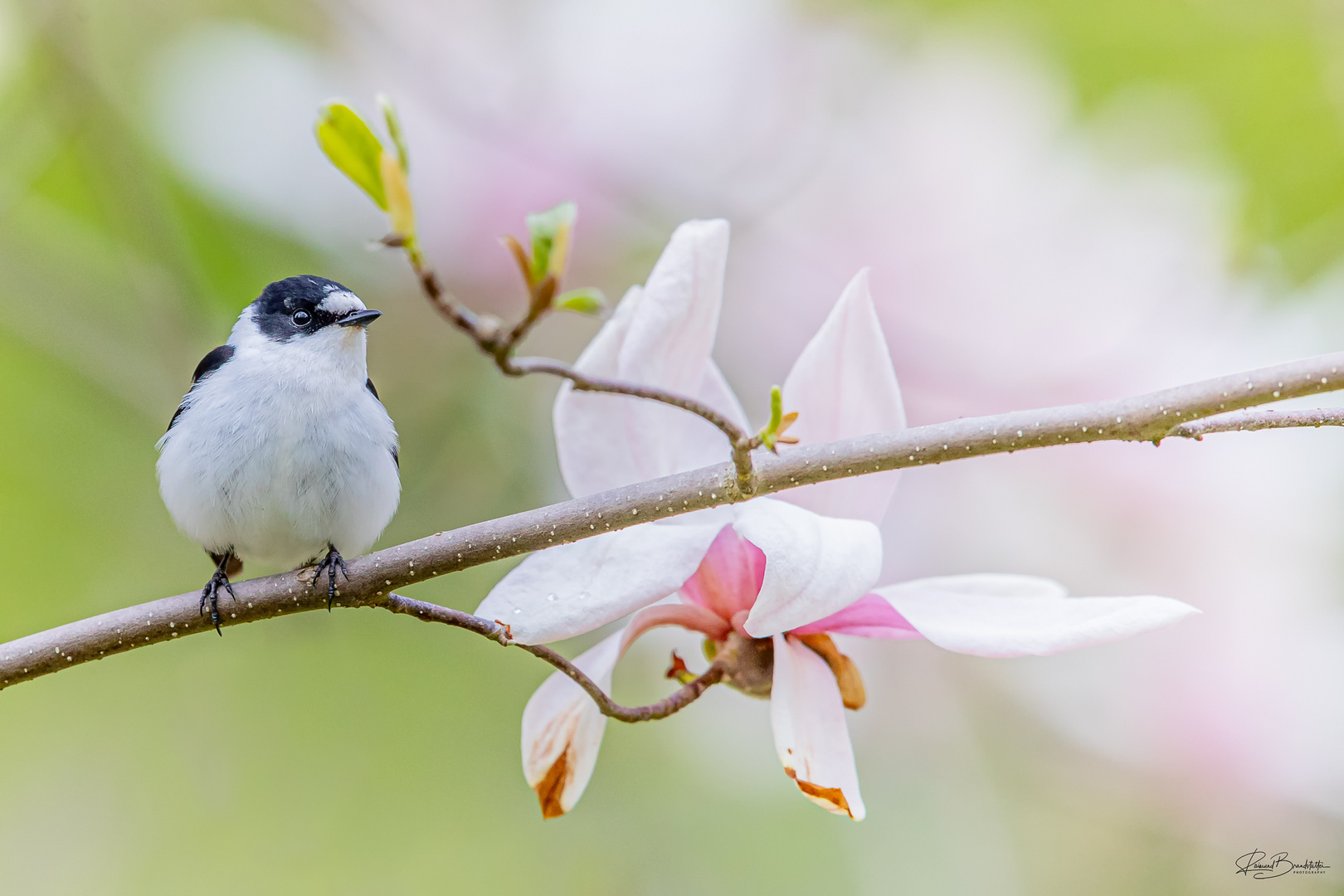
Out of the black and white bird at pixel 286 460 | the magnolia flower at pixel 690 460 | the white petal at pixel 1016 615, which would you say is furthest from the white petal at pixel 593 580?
the black and white bird at pixel 286 460

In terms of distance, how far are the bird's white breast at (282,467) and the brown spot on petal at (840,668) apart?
413 mm

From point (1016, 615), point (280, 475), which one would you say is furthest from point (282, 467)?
point (1016, 615)

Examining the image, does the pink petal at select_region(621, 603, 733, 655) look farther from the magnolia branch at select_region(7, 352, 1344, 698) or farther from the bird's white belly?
the bird's white belly

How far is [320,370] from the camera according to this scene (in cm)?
84

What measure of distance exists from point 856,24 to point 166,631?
0.83m

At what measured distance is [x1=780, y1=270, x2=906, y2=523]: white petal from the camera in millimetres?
499

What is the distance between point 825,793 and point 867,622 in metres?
0.09

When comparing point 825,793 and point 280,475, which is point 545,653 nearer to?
point 825,793

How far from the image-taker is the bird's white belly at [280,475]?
2.60 feet

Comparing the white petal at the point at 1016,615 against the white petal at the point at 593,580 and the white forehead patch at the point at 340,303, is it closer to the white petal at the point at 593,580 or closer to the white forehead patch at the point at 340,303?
the white petal at the point at 593,580

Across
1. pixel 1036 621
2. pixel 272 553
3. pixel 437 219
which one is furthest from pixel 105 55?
pixel 1036 621

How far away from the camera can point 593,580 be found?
0.46 meters

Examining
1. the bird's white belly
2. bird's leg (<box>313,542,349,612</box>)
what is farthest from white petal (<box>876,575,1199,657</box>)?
the bird's white belly

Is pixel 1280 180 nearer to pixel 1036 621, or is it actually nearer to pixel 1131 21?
pixel 1131 21
